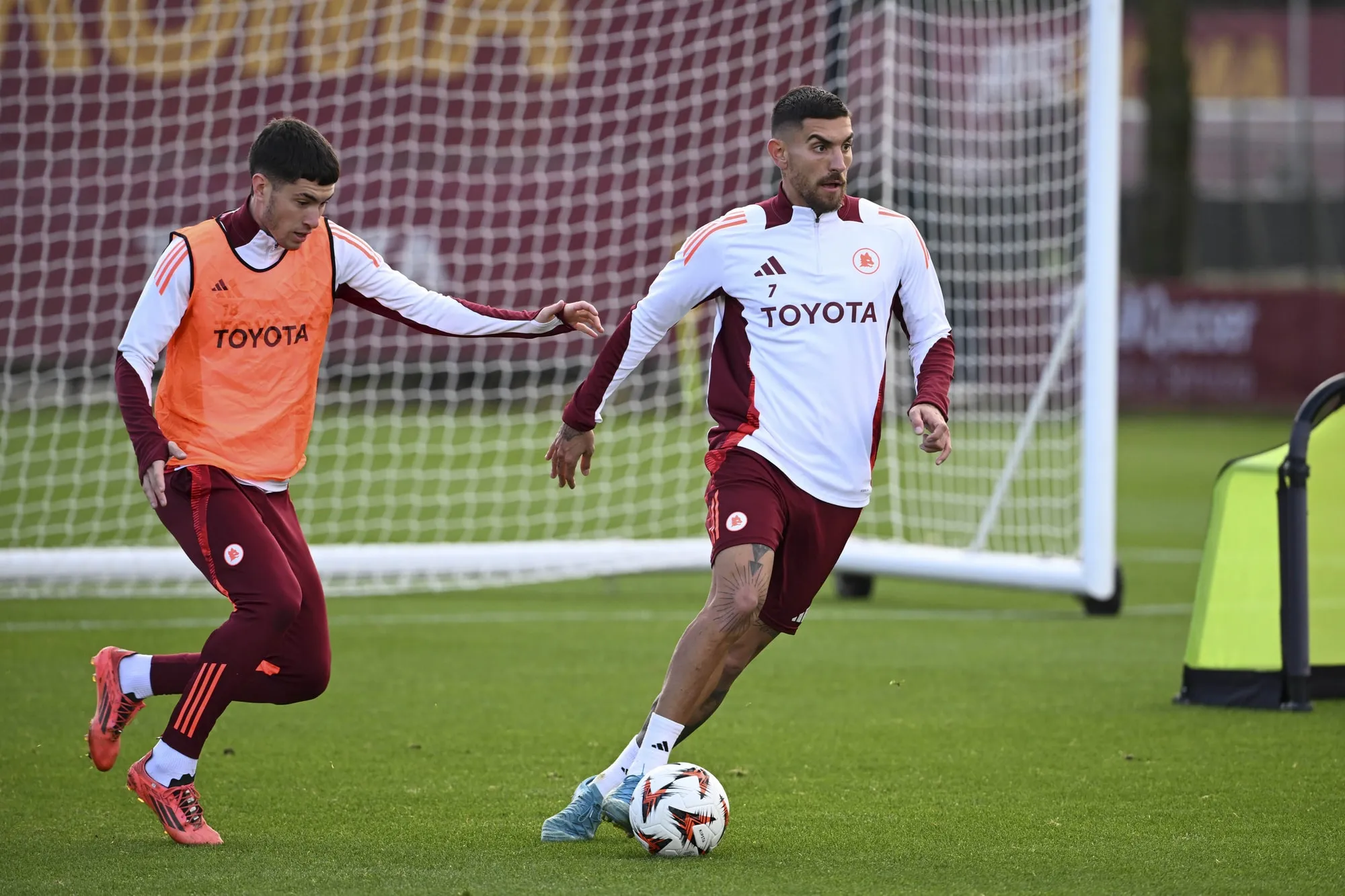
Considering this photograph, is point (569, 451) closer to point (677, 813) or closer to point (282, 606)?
point (282, 606)

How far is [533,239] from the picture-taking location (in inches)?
755

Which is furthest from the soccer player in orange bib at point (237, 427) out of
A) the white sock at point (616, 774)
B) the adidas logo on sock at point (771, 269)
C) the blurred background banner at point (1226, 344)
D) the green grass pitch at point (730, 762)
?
the blurred background banner at point (1226, 344)

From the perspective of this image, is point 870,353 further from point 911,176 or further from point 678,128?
point 678,128

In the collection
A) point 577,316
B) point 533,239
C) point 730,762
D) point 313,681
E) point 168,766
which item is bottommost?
point 730,762

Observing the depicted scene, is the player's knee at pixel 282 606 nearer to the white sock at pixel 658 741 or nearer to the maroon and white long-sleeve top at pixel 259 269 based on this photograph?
the maroon and white long-sleeve top at pixel 259 269

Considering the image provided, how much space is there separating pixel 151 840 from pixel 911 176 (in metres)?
7.78

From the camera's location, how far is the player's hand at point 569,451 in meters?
5.19

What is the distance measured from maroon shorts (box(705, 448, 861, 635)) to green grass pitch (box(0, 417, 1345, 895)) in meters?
0.68

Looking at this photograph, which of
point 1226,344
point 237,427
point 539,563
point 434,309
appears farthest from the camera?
point 1226,344

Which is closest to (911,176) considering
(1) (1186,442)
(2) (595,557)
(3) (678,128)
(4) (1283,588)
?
(3) (678,128)

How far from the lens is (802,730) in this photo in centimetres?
695

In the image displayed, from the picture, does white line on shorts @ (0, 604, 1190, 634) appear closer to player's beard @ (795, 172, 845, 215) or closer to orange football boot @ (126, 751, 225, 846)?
orange football boot @ (126, 751, 225, 846)

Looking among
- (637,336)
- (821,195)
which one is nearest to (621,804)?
(637,336)

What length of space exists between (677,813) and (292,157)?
2059 mm
